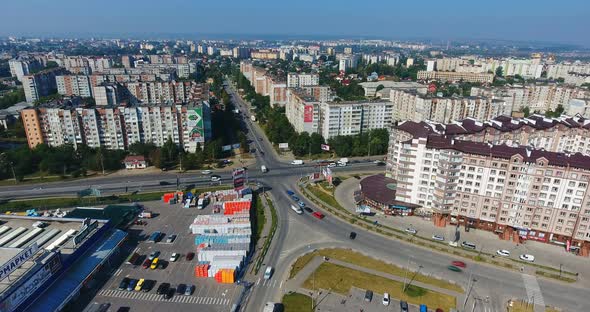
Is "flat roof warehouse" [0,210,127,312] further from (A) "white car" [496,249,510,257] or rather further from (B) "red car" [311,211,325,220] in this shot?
(A) "white car" [496,249,510,257]

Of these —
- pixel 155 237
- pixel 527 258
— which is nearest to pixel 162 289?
pixel 155 237

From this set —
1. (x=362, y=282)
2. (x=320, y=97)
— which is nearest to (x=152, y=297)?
(x=362, y=282)

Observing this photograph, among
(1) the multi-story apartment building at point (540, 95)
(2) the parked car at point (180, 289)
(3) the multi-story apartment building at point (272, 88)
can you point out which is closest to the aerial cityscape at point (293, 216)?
(2) the parked car at point (180, 289)

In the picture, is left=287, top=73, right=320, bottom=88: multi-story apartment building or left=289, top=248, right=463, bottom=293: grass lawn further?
left=287, top=73, right=320, bottom=88: multi-story apartment building

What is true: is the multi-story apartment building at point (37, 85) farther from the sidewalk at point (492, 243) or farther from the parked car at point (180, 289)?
the sidewalk at point (492, 243)

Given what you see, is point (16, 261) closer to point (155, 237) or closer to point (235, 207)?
point (155, 237)

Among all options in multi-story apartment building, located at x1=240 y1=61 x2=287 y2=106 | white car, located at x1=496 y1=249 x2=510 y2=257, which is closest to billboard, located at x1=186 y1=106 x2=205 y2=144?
multi-story apartment building, located at x1=240 y1=61 x2=287 y2=106
